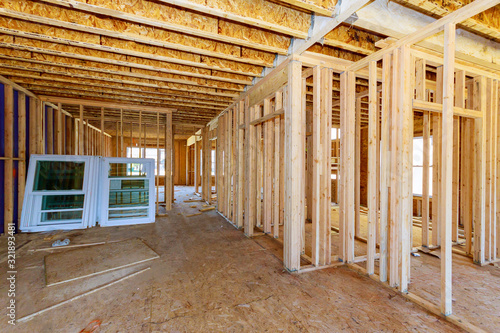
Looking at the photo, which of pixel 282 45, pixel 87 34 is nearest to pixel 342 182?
pixel 282 45

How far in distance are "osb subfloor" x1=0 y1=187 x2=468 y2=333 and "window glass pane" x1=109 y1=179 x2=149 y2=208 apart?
2128mm

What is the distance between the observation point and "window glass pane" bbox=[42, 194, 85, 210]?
5.06 m

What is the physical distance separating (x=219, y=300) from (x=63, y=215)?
5019 mm

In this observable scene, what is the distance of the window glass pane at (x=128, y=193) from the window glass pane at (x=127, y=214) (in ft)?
0.70

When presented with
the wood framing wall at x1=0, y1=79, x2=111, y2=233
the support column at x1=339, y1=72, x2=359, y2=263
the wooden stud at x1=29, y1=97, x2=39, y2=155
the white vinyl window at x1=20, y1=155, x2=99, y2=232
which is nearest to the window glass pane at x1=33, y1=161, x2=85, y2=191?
the white vinyl window at x1=20, y1=155, x2=99, y2=232

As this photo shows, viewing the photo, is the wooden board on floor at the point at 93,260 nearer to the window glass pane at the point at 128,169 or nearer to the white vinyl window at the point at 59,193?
the white vinyl window at the point at 59,193

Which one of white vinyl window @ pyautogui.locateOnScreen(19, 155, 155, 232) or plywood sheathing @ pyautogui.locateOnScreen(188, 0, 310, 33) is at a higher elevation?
plywood sheathing @ pyautogui.locateOnScreen(188, 0, 310, 33)

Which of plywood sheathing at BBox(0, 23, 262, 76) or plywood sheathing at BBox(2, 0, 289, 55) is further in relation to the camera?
plywood sheathing at BBox(0, 23, 262, 76)

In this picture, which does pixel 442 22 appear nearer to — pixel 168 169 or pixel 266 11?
pixel 266 11

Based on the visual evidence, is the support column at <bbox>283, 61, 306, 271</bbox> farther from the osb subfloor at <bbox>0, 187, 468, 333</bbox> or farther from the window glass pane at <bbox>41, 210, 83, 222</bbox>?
the window glass pane at <bbox>41, 210, 83, 222</bbox>

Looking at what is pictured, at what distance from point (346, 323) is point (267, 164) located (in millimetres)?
2965

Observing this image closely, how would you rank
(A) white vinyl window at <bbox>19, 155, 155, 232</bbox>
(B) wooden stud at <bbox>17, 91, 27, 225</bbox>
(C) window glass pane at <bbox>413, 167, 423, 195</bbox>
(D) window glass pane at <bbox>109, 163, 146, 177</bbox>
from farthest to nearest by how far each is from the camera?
(C) window glass pane at <bbox>413, 167, 423, 195</bbox> < (D) window glass pane at <bbox>109, 163, 146, 177</bbox> < (A) white vinyl window at <bbox>19, 155, 155, 232</bbox> < (B) wooden stud at <bbox>17, 91, 27, 225</bbox>

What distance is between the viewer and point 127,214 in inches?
227

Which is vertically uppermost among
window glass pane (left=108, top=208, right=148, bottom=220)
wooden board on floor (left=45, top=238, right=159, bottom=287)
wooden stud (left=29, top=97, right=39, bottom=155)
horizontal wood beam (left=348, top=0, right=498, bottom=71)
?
horizontal wood beam (left=348, top=0, right=498, bottom=71)
